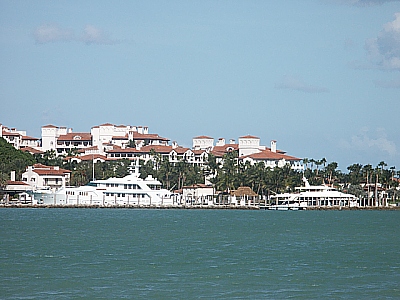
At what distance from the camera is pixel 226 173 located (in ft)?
432

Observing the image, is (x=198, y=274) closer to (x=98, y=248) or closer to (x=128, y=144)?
(x=98, y=248)

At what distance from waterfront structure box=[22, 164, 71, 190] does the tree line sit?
8.62 feet

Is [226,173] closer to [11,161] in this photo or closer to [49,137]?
[11,161]

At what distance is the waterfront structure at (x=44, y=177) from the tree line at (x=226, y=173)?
2.63 m

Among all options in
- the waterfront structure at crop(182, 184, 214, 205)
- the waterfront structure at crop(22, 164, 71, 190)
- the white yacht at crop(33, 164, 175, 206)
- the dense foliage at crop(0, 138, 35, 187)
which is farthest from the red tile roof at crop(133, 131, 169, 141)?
the white yacht at crop(33, 164, 175, 206)

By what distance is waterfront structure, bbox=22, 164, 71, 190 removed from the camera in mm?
120312

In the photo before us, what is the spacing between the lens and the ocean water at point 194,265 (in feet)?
96.3

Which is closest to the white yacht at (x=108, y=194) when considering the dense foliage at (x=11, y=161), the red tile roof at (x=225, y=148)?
the dense foliage at (x=11, y=161)

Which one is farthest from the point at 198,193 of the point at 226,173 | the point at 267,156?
the point at 267,156

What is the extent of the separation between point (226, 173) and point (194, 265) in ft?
310

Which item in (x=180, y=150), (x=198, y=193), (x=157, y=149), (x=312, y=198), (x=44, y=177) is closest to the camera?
(x=44, y=177)

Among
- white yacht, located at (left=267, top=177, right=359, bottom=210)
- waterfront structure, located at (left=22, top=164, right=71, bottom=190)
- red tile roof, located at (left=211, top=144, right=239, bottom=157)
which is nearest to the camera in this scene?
waterfront structure, located at (left=22, top=164, right=71, bottom=190)

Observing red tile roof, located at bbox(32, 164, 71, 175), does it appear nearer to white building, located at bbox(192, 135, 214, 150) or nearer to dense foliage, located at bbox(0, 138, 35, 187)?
dense foliage, located at bbox(0, 138, 35, 187)

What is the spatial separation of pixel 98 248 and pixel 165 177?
88.4 metres
